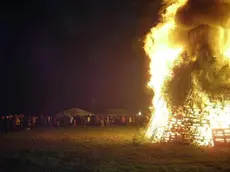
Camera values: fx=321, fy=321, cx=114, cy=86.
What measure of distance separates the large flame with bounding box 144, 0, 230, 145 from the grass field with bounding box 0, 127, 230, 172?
3.17m

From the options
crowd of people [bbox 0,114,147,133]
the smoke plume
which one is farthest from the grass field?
crowd of people [bbox 0,114,147,133]

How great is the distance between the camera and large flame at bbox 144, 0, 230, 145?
2248 centimetres

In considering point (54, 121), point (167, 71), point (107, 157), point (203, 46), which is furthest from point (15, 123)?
point (203, 46)

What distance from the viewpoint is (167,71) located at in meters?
24.6

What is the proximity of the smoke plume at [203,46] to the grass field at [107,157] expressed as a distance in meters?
5.13

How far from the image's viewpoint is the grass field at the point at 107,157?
44.2 feet

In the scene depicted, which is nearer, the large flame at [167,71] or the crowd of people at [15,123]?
the large flame at [167,71]

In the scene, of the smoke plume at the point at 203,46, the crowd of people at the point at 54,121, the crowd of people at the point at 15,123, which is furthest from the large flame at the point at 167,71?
the crowd of people at the point at 15,123

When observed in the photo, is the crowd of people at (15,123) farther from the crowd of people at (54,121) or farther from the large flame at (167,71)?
the large flame at (167,71)

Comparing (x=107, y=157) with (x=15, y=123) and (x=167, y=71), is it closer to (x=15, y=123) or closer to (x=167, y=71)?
(x=167, y=71)

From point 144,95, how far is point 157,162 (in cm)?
5105

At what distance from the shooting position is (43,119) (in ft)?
115

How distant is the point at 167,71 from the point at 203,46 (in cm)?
340

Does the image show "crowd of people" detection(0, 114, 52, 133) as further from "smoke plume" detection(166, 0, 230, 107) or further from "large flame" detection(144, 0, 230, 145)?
"smoke plume" detection(166, 0, 230, 107)
